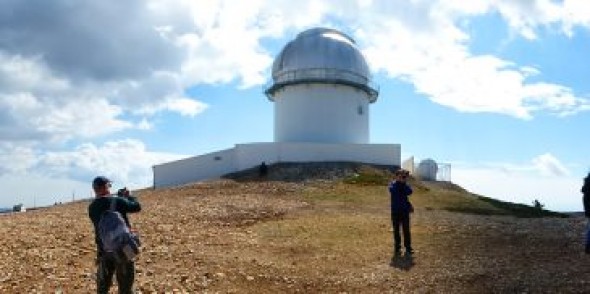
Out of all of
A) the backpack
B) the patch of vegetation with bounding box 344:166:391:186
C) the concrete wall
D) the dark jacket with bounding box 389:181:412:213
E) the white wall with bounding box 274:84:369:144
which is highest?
the white wall with bounding box 274:84:369:144

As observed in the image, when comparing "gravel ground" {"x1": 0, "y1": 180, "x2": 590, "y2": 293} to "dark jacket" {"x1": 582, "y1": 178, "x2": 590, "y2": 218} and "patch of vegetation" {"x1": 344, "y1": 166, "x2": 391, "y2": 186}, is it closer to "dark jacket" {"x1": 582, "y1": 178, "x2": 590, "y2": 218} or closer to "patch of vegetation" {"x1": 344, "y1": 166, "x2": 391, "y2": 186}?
"dark jacket" {"x1": 582, "y1": 178, "x2": 590, "y2": 218}

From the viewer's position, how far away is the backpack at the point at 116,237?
905cm

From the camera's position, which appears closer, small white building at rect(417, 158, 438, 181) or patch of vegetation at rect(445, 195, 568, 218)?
patch of vegetation at rect(445, 195, 568, 218)

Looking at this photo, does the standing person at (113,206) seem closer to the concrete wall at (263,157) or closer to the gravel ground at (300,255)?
the gravel ground at (300,255)

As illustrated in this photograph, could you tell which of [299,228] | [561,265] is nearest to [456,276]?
[561,265]

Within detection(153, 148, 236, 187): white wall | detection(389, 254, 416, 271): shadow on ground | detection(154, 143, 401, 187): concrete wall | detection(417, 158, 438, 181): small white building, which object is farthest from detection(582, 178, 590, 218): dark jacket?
detection(417, 158, 438, 181): small white building

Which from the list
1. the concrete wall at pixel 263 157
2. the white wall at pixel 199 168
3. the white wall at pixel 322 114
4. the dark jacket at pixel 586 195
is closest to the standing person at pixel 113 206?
the dark jacket at pixel 586 195

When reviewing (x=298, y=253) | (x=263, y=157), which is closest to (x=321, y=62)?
(x=263, y=157)

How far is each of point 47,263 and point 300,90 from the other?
112ft

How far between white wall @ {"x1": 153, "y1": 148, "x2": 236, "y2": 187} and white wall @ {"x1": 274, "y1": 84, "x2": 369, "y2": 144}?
692cm

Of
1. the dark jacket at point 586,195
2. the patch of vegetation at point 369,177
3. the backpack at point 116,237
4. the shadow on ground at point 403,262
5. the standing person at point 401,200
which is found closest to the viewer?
the backpack at point 116,237

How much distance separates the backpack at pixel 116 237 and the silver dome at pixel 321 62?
37699 millimetres

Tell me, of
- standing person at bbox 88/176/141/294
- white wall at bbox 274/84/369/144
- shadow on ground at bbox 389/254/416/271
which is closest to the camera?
standing person at bbox 88/176/141/294

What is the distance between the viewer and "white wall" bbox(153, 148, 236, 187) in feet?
139
